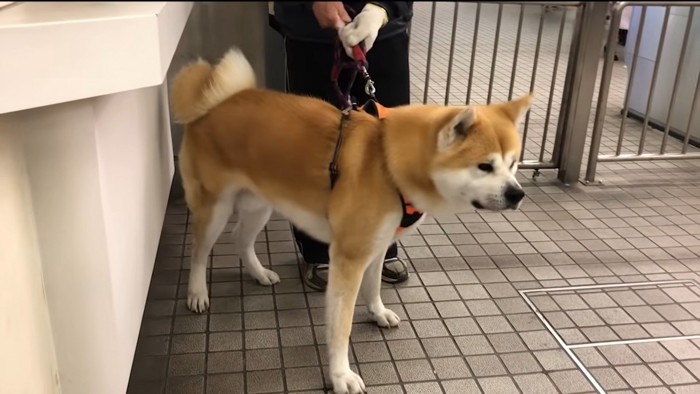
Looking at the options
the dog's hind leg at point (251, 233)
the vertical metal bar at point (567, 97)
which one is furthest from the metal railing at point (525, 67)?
the dog's hind leg at point (251, 233)

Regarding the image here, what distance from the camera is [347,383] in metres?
1.74

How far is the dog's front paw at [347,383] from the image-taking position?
5.69 feet

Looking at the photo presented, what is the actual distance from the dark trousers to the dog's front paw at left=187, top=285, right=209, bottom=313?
16.4 inches

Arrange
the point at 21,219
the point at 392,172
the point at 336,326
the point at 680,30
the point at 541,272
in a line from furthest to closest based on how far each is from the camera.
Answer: the point at 680,30, the point at 541,272, the point at 336,326, the point at 392,172, the point at 21,219

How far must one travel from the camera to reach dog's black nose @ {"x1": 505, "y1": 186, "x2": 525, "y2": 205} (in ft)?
5.05

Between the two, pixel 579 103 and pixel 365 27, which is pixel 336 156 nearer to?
pixel 365 27

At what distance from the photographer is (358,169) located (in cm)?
167

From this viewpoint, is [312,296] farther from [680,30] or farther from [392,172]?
[680,30]

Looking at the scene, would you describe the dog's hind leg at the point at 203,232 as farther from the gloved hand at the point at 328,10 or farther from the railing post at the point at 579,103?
the railing post at the point at 579,103

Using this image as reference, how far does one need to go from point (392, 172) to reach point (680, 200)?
231 centimetres

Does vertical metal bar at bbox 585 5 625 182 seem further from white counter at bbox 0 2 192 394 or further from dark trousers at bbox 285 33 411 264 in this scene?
white counter at bbox 0 2 192 394

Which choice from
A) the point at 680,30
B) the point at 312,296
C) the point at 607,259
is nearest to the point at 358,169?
the point at 312,296

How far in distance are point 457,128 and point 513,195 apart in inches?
9.3

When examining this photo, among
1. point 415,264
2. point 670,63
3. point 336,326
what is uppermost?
point 670,63
